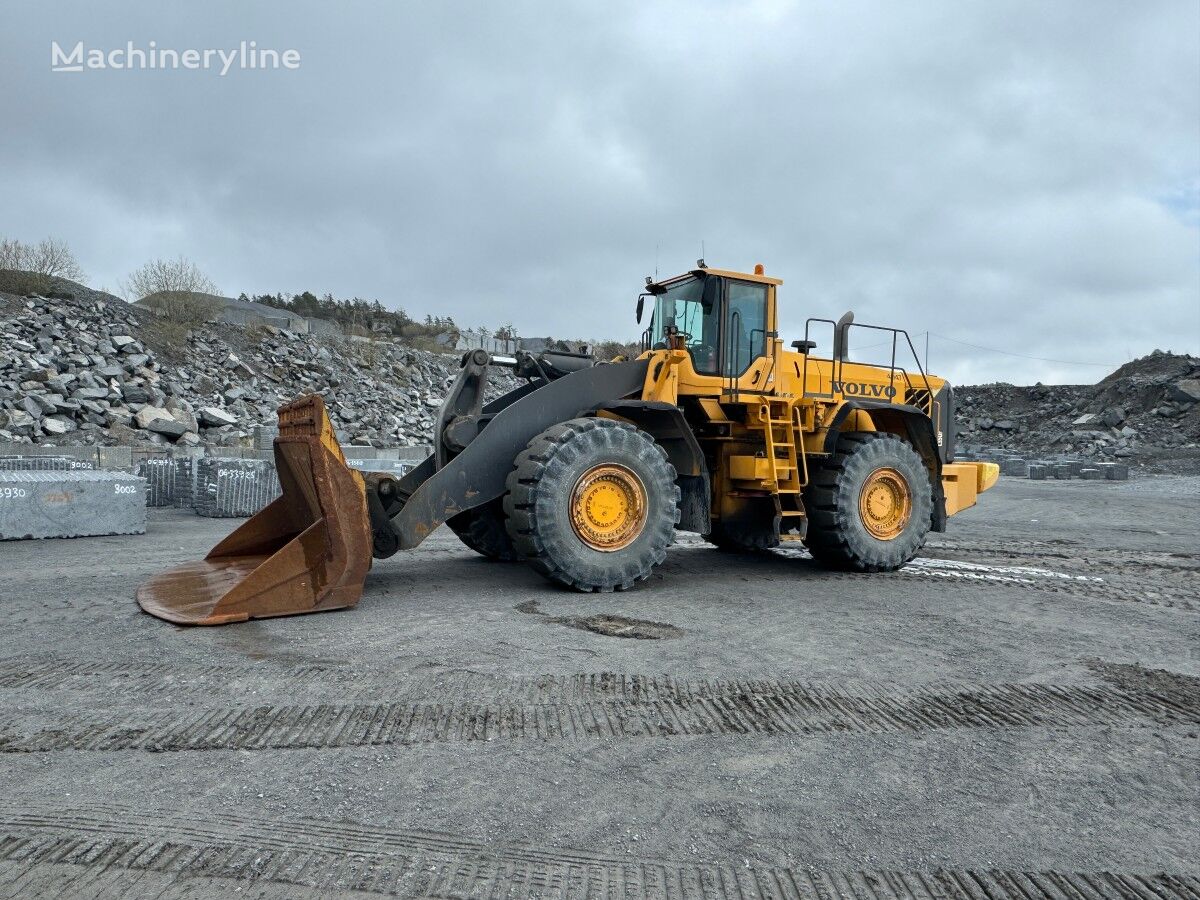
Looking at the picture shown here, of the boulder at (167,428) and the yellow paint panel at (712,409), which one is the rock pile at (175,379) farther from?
the yellow paint panel at (712,409)

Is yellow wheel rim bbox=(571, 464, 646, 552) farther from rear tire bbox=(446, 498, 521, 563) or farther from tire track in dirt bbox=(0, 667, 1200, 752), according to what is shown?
tire track in dirt bbox=(0, 667, 1200, 752)

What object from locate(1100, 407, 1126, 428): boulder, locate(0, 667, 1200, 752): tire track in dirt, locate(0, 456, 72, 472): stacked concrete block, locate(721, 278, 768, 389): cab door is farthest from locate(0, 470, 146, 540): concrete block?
locate(1100, 407, 1126, 428): boulder

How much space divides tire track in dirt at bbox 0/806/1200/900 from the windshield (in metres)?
5.73

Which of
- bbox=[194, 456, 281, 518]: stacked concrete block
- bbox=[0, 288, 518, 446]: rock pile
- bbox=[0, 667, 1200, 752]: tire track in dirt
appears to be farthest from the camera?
bbox=[0, 288, 518, 446]: rock pile

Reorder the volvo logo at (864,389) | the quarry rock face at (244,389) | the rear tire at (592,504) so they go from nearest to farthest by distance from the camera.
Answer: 1. the rear tire at (592,504)
2. the volvo logo at (864,389)
3. the quarry rock face at (244,389)

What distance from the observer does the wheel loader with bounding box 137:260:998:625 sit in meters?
6.07

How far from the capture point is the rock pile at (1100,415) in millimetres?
34969

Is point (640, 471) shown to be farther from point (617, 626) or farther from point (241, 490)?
point (241, 490)

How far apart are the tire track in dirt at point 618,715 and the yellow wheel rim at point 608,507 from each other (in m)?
2.35

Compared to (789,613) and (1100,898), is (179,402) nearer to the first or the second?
(789,613)

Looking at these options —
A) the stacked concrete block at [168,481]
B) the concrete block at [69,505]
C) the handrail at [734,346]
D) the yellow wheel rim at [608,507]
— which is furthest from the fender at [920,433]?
the stacked concrete block at [168,481]

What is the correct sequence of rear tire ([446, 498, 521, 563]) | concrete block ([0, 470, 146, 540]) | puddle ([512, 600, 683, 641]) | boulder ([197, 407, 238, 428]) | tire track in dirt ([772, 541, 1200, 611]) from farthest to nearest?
boulder ([197, 407, 238, 428]) < concrete block ([0, 470, 146, 540]) < rear tire ([446, 498, 521, 563]) < tire track in dirt ([772, 541, 1200, 611]) < puddle ([512, 600, 683, 641])

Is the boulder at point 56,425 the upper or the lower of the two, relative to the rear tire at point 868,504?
upper

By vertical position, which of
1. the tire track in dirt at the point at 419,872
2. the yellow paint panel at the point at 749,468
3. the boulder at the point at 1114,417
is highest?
the boulder at the point at 1114,417
